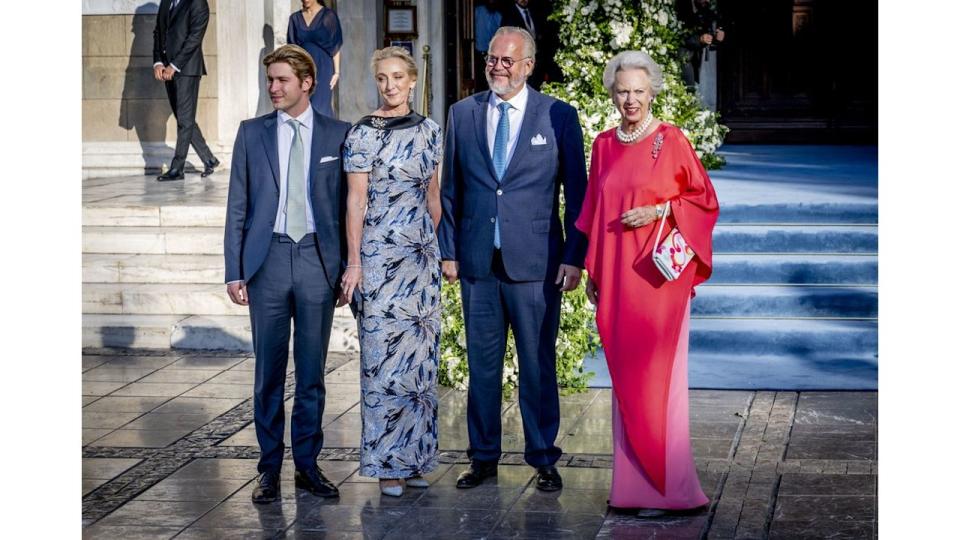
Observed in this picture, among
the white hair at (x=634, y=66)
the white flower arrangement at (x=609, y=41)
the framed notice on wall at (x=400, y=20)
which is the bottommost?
the white hair at (x=634, y=66)

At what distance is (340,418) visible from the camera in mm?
8344

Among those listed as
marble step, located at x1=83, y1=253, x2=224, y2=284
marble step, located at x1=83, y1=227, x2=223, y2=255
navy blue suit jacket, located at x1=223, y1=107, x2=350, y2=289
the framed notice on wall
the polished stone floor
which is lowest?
the polished stone floor

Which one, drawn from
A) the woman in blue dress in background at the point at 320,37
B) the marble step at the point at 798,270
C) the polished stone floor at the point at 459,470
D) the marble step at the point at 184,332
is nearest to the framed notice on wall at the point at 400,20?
Result: the woman in blue dress in background at the point at 320,37

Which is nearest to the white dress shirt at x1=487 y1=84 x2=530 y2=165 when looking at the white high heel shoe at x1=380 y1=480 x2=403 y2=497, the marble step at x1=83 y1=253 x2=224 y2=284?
the white high heel shoe at x1=380 y1=480 x2=403 y2=497

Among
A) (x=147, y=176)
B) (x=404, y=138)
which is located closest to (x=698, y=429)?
(x=404, y=138)

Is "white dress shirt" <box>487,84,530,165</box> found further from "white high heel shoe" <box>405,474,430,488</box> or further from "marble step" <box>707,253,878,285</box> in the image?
"marble step" <box>707,253,878,285</box>

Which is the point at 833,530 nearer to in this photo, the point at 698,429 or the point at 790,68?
the point at 698,429

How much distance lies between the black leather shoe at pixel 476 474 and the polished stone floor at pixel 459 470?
0.21ft

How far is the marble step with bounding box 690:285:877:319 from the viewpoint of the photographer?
10102 mm

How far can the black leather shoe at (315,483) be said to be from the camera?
6.73 meters

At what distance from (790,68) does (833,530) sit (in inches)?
453

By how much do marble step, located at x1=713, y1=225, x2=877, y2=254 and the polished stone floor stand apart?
248 centimetres

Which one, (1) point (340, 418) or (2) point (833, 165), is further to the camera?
(2) point (833, 165)

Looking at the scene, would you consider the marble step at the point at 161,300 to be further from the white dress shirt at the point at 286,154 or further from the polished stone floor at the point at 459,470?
the white dress shirt at the point at 286,154
